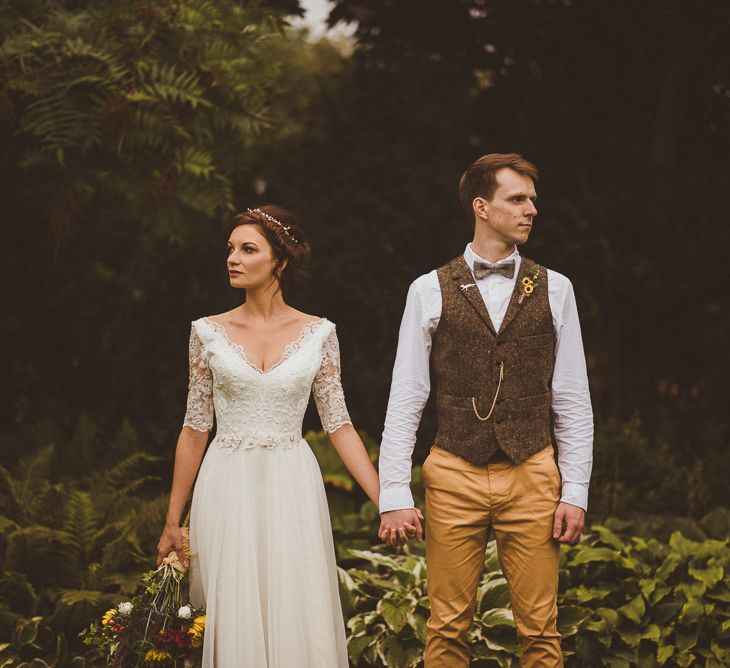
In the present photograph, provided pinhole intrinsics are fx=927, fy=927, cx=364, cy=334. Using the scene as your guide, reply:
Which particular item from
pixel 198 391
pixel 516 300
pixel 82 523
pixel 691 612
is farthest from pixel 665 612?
pixel 82 523

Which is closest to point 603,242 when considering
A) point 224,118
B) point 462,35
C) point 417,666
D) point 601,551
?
point 462,35

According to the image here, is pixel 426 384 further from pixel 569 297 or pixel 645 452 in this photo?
pixel 645 452

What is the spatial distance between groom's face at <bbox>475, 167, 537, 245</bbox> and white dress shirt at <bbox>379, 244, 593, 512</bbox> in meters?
0.12

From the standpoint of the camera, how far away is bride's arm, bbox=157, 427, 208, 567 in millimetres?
3668

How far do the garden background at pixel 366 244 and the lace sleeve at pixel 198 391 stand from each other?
4.55 feet

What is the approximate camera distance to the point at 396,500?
3525 mm

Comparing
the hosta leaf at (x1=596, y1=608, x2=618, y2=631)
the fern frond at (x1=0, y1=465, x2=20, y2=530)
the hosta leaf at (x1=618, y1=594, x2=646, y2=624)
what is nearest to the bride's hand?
the fern frond at (x1=0, y1=465, x2=20, y2=530)

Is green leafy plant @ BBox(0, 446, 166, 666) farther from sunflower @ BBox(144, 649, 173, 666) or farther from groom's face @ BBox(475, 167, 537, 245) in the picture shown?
groom's face @ BBox(475, 167, 537, 245)

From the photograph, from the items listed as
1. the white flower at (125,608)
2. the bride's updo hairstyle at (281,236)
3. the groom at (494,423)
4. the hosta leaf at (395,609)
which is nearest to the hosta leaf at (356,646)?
the hosta leaf at (395,609)

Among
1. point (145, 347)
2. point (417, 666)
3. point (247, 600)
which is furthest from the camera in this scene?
point (145, 347)

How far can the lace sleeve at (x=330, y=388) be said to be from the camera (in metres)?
3.76

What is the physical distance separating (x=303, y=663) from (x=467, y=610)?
66cm

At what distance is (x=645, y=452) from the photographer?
6512 mm

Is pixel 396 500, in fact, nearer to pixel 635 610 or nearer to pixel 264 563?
pixel 264 563
